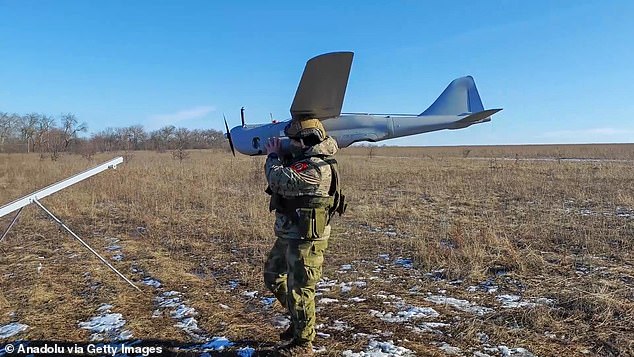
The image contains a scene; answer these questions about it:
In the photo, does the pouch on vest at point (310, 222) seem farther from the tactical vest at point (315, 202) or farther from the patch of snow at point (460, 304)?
the patch of snow at point (460, 304)

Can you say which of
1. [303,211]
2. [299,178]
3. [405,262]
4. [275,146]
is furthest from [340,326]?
[405,262]

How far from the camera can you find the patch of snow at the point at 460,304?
157 inches

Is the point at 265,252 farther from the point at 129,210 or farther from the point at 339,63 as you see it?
the point at 129,210

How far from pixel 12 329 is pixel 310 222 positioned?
318 centimetres

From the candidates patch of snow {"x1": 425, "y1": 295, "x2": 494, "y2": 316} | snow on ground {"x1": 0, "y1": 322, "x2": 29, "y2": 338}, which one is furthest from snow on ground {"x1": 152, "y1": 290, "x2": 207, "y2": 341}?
patch of snow {"x1": 425, "y1": 295, "x2": 494, "y2": 316}

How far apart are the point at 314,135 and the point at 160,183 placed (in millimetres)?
12964


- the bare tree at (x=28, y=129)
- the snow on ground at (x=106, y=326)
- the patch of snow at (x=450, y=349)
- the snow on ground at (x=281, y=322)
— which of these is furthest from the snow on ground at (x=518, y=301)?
the bare tree at (x=28, y=129)

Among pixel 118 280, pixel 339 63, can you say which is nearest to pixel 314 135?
pixel 339 63

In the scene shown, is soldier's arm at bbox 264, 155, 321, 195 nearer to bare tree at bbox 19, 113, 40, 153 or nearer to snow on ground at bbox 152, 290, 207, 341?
snow on ground at bbox 152, 290, 207, 341

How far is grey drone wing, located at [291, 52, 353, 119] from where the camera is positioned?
10.3 ft

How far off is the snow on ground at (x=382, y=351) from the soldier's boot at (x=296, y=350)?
328mm

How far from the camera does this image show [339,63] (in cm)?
317

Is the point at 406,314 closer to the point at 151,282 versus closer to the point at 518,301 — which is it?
the point at 518,301

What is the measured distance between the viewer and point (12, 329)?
12.1 feet
